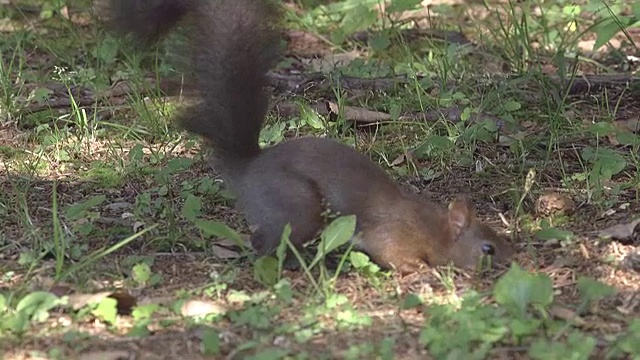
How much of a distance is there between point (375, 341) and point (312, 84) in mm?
2839

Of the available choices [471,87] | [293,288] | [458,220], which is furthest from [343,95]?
[293,288]

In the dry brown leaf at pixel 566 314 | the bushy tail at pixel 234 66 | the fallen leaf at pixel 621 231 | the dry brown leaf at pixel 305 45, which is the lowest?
the dry brown leaf at pixel 305 45

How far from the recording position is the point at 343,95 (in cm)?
534

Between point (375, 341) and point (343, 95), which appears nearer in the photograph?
point (375, 341)

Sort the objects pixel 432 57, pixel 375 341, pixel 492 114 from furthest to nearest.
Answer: pixel 432 57
pixel 492 114
pixel 375 341

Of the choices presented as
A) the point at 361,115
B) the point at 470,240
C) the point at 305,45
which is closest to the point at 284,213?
the point at 470,240

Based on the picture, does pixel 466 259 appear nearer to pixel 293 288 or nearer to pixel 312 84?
pixel 293 288

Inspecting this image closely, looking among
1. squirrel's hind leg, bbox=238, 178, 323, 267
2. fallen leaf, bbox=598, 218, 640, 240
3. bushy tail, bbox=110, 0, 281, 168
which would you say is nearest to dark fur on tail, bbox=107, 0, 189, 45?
bushy tail, bbox=110, 0, 281, 168

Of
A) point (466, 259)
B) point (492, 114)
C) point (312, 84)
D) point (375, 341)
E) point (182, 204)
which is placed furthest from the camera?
point (312, 84)

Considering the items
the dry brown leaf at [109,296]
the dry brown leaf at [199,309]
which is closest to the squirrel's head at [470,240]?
the dry brown leaf at [199,309]

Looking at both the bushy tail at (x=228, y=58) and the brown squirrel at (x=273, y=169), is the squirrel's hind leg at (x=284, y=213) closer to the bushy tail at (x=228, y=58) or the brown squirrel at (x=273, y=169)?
the brown squirrel at (x=273, y=169)

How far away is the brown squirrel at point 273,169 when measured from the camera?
3803 mm

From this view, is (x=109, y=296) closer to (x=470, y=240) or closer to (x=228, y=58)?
(x=228, y=58)

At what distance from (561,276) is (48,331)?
163cm
